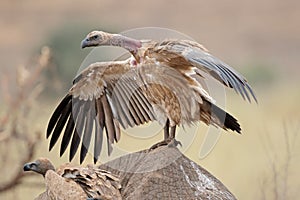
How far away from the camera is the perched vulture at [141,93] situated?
8680 millimetres

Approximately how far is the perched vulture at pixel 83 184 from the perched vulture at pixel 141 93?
1.39 metres

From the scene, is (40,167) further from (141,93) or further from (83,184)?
(141,93)

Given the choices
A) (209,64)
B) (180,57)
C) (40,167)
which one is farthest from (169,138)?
(40,167)

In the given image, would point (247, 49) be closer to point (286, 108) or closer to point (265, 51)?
point (265, 51)

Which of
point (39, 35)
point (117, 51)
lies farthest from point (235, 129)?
point (39, 35)

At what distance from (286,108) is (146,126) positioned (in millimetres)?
9623

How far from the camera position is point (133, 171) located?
295 inches

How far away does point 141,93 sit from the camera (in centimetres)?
928

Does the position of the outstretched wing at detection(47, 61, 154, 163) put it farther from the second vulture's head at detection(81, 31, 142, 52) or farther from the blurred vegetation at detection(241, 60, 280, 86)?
the blurred vegetation at detection(241, 60, 280, 86)


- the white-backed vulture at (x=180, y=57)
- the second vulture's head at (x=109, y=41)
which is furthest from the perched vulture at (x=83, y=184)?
the second vulture's head at (x=109, y=41)

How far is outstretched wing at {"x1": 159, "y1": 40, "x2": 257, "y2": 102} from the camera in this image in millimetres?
8219

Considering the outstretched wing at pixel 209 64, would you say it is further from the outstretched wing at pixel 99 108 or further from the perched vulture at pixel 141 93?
the outstretched wing at pixel 99 108

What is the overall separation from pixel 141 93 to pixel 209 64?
1.06 meters

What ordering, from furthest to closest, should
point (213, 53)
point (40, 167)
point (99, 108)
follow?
point (213, 53) < point (99, 108) < point (40, 167)
